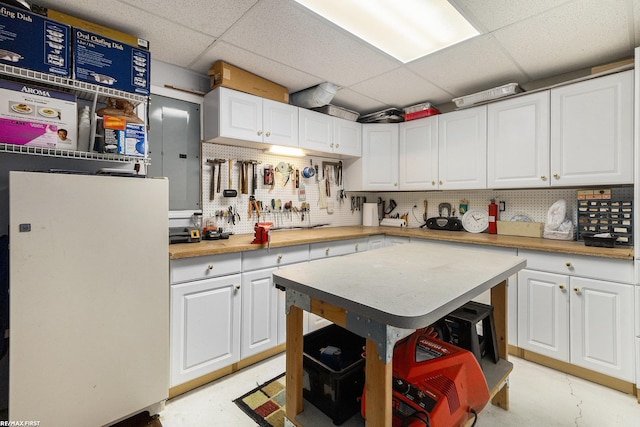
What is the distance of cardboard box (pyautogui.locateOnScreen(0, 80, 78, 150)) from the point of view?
4.73ft

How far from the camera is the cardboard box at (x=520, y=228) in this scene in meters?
2.67

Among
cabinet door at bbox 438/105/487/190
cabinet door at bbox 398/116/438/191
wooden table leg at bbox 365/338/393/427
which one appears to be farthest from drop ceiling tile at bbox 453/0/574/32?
wooden table leg at bbox 365/338/393/427

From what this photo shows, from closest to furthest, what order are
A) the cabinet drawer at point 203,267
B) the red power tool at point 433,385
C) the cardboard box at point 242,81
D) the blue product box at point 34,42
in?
the red power tool at point 433,385, the blue product box at point 34,42, the cabinet drawer at point 203,267, the cardboard box at point 242,81

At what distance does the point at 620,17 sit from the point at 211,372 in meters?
3.52

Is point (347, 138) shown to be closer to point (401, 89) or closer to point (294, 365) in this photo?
point (401, 89)

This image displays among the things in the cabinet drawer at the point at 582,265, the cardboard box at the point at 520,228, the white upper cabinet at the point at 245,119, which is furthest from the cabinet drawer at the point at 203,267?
the cardboard box at the point at 520,228

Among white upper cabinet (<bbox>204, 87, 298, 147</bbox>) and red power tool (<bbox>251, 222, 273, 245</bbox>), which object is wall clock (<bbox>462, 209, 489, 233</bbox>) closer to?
white upper cabinet (<bbox>204, 87, 298, 147</bbox>)

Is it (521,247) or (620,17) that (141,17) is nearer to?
(620,17)

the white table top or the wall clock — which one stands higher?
the wall clock

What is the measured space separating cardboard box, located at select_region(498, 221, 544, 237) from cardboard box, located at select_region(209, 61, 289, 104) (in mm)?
2531

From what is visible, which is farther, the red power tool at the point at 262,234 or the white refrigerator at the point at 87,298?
the red power tool at the point at 262,234

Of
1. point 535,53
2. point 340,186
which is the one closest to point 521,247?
point 535,53

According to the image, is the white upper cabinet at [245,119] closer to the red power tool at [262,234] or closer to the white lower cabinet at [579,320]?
the red power tool at [262,234]

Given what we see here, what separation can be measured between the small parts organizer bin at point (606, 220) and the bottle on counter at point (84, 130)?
11.4 feet
